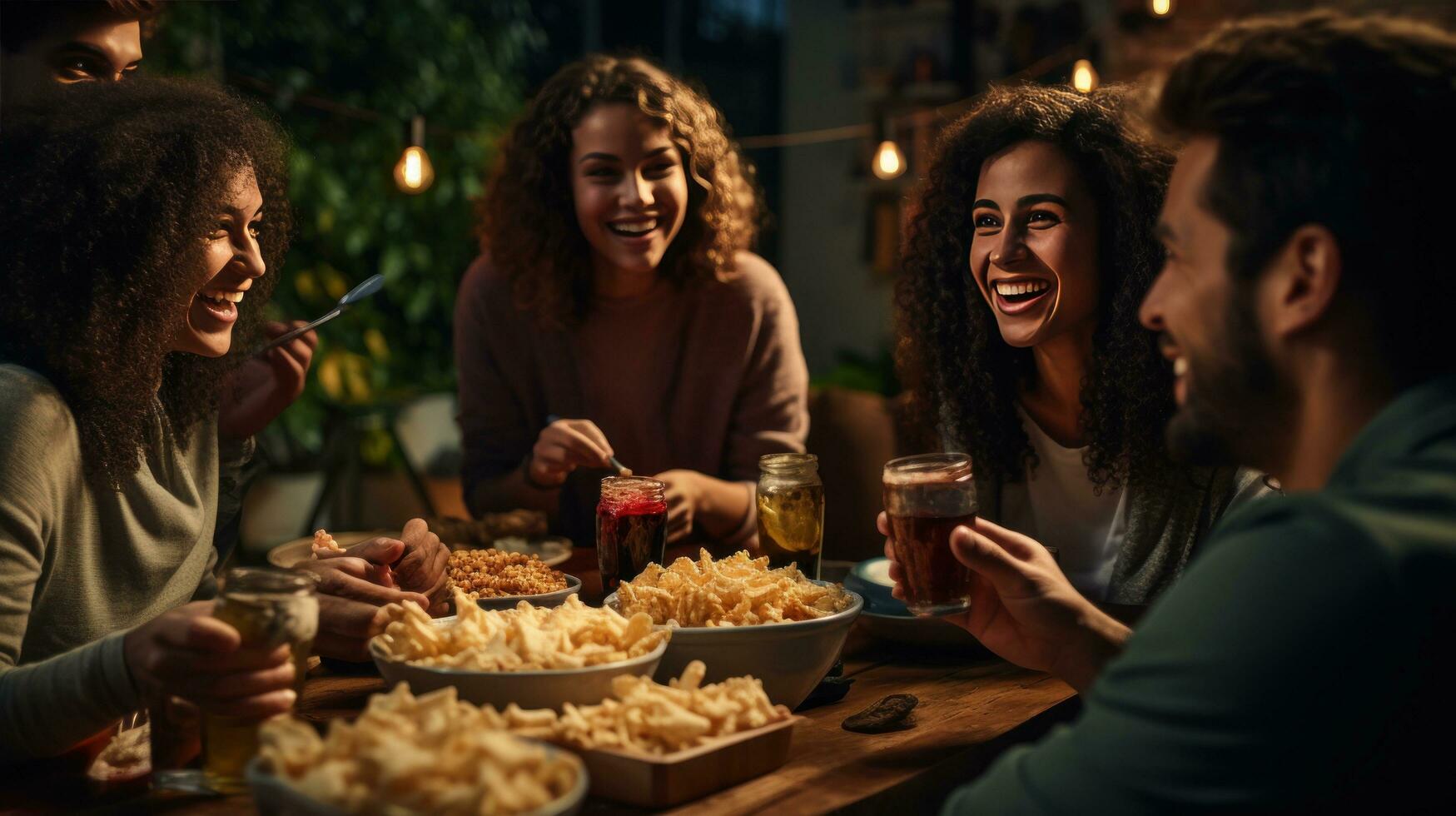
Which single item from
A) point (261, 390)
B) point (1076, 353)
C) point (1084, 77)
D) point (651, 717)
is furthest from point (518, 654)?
point (1084, 77)

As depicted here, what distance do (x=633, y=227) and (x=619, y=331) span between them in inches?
10.9

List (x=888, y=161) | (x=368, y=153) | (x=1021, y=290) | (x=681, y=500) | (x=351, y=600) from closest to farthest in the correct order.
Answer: (x=351, y=600), (x=1021, y=290), (x=681, y=500), (x=888, y=161), (x=368, y=153)

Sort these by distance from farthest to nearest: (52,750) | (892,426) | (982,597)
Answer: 1. (892,426)
2. (982,597)
3. (52,750)

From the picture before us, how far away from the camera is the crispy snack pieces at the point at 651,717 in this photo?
1.18 m

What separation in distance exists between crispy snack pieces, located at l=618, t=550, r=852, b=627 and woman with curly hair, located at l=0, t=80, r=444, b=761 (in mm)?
308

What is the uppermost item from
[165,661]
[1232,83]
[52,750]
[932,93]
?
[932,93]

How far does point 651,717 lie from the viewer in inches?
47.5

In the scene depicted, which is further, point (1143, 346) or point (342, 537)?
point (342, 537)

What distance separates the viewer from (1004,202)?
2061 millimetres

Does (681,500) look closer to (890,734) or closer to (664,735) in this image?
(890,734)

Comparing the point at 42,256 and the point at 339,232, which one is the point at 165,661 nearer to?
the point at 42,256

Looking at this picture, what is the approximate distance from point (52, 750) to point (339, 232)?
414cm

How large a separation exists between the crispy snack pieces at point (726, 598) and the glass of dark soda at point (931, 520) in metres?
0.10

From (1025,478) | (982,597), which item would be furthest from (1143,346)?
(982,597)
